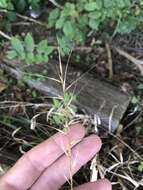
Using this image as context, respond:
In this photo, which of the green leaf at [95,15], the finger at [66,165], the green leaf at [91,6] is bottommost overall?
the finger at [66,165]

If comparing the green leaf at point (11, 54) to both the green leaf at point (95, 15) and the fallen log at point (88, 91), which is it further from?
the green leaf at point (95, 15)

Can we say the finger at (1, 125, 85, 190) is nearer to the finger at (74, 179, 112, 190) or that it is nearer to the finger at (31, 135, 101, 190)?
the finger at (31, 135, 101, 190)

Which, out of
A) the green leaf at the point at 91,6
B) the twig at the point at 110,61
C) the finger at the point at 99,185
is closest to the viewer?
the finger at the point at 99,185

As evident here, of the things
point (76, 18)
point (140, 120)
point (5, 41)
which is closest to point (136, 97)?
point (140, 120)

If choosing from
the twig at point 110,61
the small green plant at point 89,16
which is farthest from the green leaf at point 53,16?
the twig at point 110,61

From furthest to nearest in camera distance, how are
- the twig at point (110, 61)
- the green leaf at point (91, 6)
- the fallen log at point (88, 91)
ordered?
1. the twig at point (110, 61)
2. the fallen log at point (88, 91)
3. the green leaf at point (91, 6)
